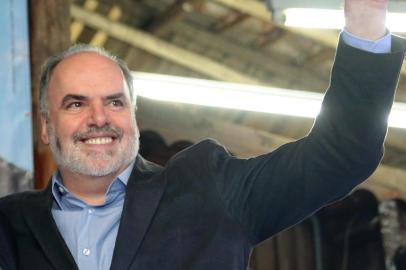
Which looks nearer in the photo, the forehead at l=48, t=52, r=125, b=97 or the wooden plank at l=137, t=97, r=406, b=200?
the forehead at l=48, t=52, r=125, b=97

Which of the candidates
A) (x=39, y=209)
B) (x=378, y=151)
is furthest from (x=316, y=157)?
(x=39, y=209)

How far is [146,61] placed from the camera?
6566 mm

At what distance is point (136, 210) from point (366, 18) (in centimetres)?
70

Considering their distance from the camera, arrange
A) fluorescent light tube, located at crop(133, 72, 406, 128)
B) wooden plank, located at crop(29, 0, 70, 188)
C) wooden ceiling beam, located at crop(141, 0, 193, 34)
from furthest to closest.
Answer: wooden ceiling beam, located at crop(141, 0, 193, 34)
fluorescent light tube, located at crop(133, 72, 406, 128)
wooden plank, located at crop(29, 0, 70, 188)

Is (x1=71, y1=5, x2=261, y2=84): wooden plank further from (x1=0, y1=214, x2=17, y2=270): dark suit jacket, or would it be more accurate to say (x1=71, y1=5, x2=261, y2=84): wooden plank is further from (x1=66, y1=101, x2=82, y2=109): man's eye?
(x1=0, y1=214, x2=17, y2=270): dark suit jacket

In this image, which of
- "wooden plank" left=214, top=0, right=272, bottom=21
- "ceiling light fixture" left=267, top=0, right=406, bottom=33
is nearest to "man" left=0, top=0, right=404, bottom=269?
"ceiling light fixture" left=267, top=0, right=406, bottom=33

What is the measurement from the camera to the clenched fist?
1.47 m

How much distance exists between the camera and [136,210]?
1.83 m

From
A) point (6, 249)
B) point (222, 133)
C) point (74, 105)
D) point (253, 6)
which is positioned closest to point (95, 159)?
point (74, 105)

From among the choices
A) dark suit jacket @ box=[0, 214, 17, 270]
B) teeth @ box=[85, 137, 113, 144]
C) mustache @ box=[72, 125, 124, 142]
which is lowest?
dark suit jacket @ box=[0, 214, 17, 270]

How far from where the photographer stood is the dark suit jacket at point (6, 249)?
1791 mm

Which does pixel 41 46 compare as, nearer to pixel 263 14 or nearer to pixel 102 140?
pixel 102 140

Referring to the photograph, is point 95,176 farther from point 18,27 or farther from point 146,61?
point 146,61

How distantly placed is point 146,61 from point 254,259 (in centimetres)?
260
